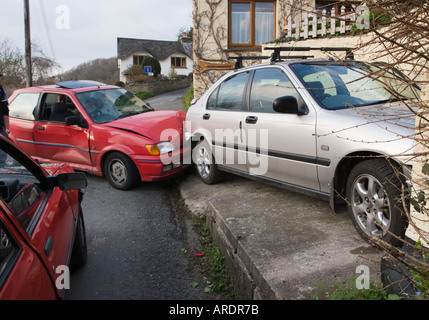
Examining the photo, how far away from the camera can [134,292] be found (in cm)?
346

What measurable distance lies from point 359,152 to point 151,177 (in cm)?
343

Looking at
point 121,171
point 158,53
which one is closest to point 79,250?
point 121,171

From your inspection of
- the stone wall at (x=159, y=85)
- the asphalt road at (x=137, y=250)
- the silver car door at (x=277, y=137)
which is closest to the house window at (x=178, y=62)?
the stone wall at (x=159, y=85)

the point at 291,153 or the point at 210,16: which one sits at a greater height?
the point at 210,16

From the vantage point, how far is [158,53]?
57156mm

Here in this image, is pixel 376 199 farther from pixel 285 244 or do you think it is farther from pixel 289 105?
pixel 289 105

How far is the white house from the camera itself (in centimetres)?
5481

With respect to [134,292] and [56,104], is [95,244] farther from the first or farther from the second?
[56,104]

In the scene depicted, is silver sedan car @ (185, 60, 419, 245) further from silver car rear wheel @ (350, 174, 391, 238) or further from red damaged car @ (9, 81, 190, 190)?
red damaged car @ (9, 81, 190, 190)

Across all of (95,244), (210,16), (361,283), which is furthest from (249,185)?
(210,16)

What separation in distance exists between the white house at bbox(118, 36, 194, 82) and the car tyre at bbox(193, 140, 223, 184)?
50283 millimetres

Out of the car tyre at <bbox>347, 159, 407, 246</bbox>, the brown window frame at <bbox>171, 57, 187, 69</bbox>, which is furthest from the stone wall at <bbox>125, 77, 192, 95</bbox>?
the car tyre at <bbox>347, 159, 407, 246</bbox>

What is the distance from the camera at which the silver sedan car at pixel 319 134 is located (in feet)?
10.9

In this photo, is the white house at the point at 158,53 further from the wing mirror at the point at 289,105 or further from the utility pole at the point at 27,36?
the wing mirror at the point at 289,105
